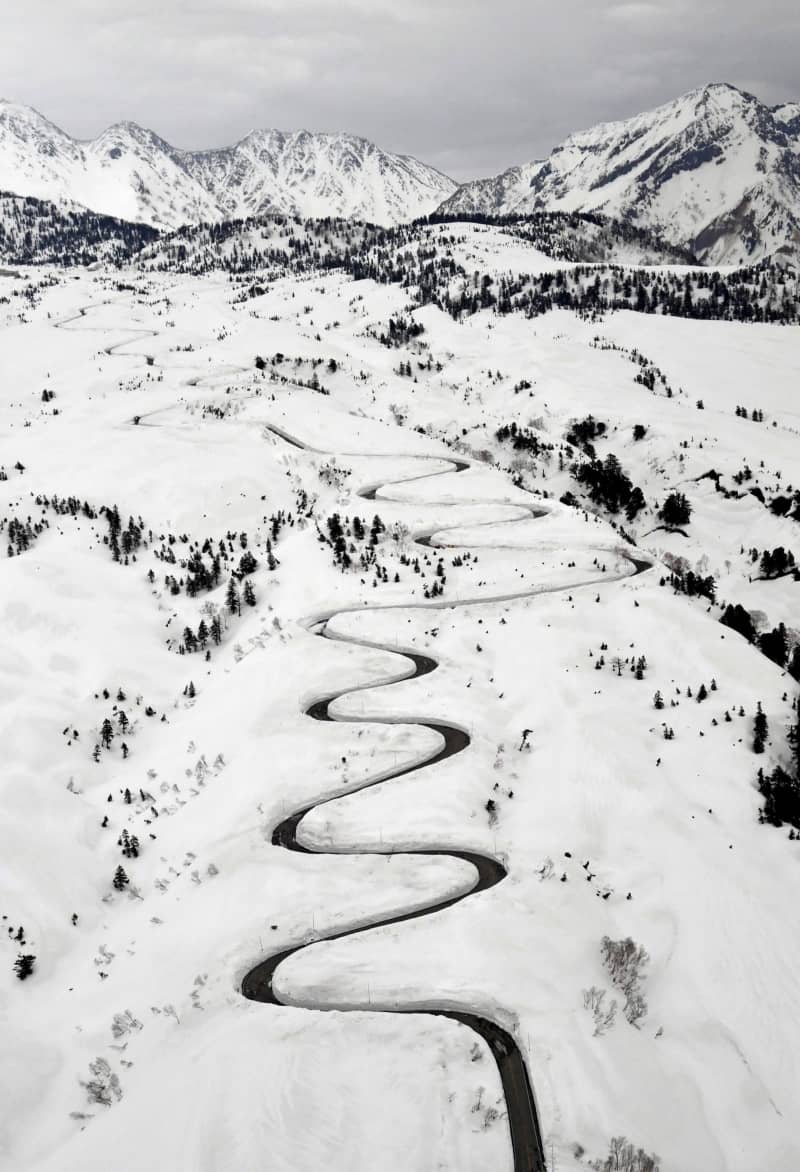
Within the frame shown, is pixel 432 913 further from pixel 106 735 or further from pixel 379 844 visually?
pixel 106 735

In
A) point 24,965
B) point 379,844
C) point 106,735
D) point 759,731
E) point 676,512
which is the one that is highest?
point 676,512

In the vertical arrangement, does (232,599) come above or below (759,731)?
above

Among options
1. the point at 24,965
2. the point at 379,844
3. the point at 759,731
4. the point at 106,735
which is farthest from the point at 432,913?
the point at 106,735

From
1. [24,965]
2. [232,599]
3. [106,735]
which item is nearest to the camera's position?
[24,965]

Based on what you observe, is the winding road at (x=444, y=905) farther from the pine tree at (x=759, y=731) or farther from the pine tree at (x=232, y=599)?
the pine tree at (x=759, y=731)

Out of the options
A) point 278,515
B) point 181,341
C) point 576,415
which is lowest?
point 278,515

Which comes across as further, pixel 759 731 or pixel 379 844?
pixel 759 731

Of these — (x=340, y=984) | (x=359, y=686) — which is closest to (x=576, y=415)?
(x=359, y=686)

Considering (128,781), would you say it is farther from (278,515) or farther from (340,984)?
(278,515)

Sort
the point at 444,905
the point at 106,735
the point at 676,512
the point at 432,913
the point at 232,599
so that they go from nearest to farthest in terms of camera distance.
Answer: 1. the point at 432,913
2. the point at 444,905
3. the point at 106,735
4. the point at 232,599
5. the point at 676,512

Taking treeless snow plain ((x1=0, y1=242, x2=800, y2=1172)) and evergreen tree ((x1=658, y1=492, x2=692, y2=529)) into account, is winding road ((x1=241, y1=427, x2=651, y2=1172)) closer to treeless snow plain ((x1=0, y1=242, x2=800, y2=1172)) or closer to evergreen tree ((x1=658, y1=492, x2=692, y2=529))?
treeless snow plain ((x1=0, y1=242, x2=800, y2=1172))
